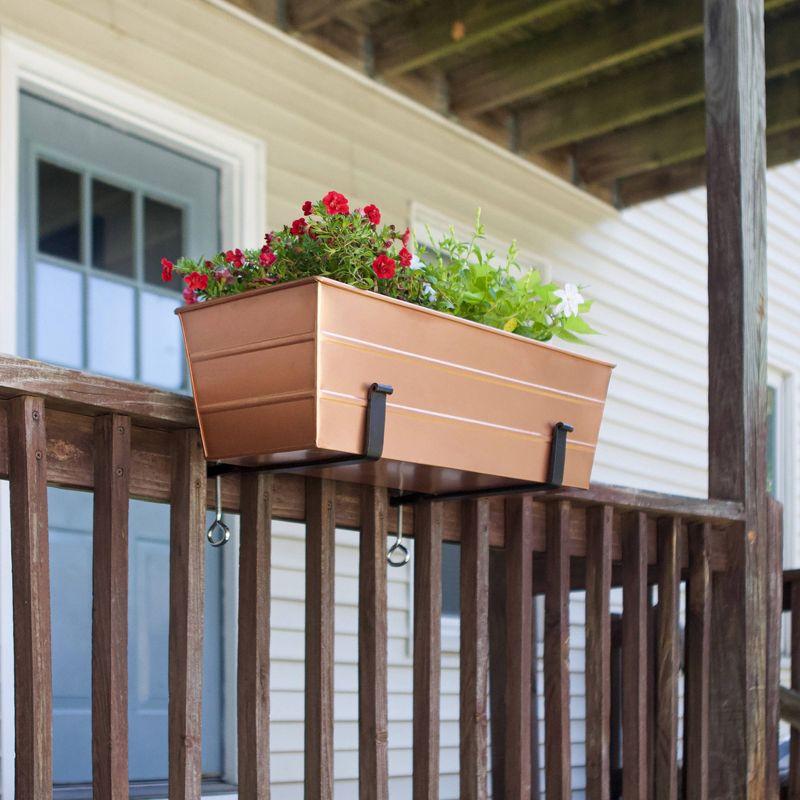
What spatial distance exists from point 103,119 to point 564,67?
1760 mm

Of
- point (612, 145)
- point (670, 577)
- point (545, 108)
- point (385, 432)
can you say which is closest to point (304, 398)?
point (385, 432)

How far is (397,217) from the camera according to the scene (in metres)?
4.75

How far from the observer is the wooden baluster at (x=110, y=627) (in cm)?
163

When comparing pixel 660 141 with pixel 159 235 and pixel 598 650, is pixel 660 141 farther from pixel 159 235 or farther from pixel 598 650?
pixel 598 650

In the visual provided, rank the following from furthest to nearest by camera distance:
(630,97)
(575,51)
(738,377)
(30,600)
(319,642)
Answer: (630,97) → (575,51) → (738,377) → (319,642) → (30,600)

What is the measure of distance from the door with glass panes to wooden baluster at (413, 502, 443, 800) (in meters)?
1.73

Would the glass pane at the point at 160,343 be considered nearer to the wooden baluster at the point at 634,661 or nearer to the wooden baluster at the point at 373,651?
the wooden baluster at the point at 634,661

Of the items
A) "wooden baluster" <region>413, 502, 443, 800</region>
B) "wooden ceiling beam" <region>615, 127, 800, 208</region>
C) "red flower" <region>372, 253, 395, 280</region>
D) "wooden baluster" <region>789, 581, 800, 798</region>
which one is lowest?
"wooden baluster" <region>789, 581, 800, 798</region>

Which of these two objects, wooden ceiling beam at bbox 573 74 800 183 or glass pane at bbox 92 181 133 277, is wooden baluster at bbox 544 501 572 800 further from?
wooden ceiling beam at bbox 573 74 800 183

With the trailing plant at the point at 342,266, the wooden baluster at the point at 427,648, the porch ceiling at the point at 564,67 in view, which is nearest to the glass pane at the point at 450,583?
the porch ceiling at the point at 564,67


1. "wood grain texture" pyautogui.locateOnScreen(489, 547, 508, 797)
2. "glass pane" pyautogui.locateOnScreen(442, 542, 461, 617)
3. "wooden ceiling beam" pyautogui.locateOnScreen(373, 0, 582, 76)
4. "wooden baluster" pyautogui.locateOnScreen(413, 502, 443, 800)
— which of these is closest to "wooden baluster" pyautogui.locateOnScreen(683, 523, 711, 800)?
"wood grain texture" pyautogui.locateOnScreen(489, 547, 508, 797)

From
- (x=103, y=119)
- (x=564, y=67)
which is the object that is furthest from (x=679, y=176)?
(x=103, y=119)

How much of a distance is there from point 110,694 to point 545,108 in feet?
13.5

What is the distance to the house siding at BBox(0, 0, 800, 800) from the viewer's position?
13.0 feet
